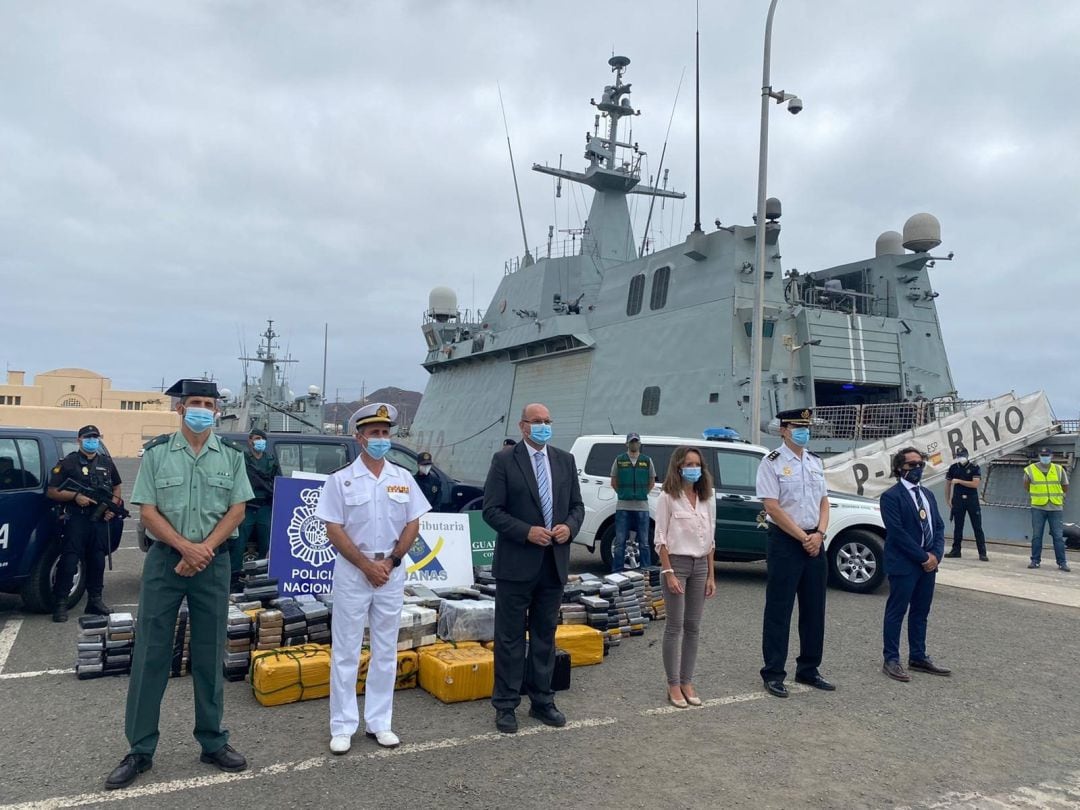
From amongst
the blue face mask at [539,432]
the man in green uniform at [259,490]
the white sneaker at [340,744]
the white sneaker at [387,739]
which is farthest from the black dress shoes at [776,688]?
the man in green uniform at [259,490]

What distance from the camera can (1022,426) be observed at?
15.1 m

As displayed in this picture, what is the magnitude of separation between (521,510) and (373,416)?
1046mm

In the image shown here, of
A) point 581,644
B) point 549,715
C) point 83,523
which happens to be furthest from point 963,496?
point 83,523

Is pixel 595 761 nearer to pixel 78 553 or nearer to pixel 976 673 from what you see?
pixel 976 673

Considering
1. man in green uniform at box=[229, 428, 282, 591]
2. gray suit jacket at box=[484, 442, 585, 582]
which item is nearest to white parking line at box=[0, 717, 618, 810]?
gray suit jacket at box=[484, 442, 585, 582]

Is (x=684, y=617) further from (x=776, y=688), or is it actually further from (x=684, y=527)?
(x=776, y=688)

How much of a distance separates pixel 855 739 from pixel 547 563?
2024mm

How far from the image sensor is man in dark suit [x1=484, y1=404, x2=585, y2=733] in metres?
4.48

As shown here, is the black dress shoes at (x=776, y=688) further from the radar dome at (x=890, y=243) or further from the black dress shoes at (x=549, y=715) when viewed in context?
the radar dome at (x=890, y=243)

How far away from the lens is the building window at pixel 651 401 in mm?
17281

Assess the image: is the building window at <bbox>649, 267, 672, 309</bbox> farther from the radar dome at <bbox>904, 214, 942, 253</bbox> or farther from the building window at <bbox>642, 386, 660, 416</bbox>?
the radar dome at <bbox>904, 214, 942, 253</bbox>

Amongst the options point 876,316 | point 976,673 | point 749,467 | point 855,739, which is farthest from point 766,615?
point 876,316

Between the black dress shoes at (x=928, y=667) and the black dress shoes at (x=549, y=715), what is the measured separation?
9.79ft

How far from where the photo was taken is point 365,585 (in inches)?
161
